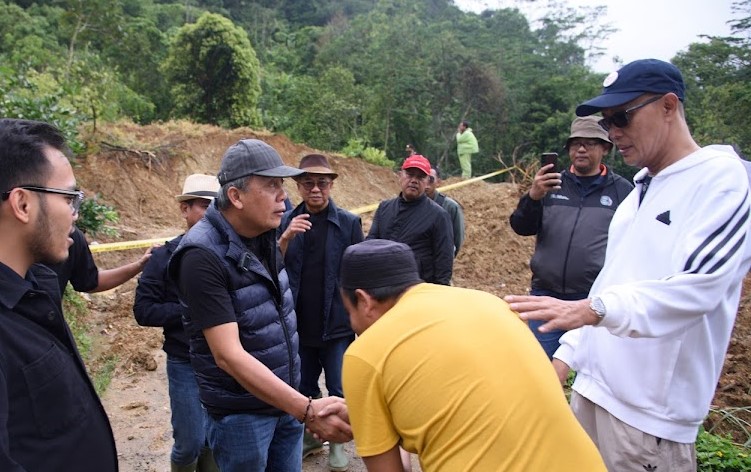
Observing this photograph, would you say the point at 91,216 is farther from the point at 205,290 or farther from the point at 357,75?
the point at 357,75

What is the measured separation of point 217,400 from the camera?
7.82 ft

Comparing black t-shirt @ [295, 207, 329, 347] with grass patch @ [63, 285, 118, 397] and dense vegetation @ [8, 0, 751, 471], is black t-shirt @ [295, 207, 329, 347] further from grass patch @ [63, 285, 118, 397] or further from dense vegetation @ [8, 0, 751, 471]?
dense vegetation @ [8, 0, 751, 471]

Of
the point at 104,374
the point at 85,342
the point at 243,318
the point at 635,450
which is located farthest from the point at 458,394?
the point at 85,342

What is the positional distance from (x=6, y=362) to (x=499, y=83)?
2818 centimetres

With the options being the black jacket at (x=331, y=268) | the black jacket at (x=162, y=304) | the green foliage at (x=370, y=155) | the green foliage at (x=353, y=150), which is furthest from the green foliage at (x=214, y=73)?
the black jacket at (x=162, y=304)

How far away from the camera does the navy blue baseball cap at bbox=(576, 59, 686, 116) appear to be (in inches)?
81.4

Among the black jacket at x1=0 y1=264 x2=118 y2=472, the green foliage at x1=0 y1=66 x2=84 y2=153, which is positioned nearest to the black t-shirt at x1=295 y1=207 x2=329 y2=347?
the black jacket at x1=0 y1=264 x2=118 y2=472

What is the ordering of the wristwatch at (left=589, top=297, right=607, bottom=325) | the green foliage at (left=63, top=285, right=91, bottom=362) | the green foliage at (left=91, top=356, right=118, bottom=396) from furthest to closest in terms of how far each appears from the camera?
the green foliage at (left=63, top=285, right=91, bottom=362)
the green foliage at (left=91, top=356, right=118, bottom=396)
the wristwatch at (left=589, top=297, right=607, bottom=325)

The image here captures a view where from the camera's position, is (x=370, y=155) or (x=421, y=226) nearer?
(x=421, y=226)

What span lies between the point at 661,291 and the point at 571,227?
2166mm

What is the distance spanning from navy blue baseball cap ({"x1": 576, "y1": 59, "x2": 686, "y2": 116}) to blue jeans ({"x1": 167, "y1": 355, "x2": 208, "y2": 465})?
2.62 metres

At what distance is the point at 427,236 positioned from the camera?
4.62 metres

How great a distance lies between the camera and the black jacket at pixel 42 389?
1528 millimetres

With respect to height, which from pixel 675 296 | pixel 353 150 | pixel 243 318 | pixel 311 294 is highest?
pixel 675 296
